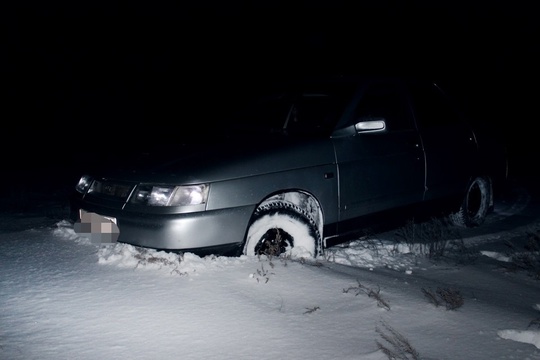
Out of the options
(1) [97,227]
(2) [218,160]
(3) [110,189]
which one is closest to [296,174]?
(2) [218,160]

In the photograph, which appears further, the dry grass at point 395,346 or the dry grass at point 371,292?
the dry grass at point 371,292

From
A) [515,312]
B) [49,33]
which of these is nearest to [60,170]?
[515,312]

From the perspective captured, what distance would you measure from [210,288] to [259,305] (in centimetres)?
38

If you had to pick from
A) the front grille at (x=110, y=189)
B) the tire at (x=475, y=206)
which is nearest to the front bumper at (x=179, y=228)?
the front grille at (x=110, y=189)

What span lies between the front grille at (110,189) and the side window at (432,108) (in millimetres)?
2774

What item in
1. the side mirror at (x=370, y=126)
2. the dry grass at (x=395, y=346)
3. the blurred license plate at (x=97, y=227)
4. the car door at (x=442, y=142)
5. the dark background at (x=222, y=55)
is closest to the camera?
the dry grass at (x=395, y=346)

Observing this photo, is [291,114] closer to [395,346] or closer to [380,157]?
[380,157]

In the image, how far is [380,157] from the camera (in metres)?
4.84

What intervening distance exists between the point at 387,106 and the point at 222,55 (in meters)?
13.9

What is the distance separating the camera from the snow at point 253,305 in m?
2.95

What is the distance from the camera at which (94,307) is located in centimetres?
Result: 338

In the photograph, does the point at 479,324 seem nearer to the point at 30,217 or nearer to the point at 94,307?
the point at 94,307

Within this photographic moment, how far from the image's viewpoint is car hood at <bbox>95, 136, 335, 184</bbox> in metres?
3.99

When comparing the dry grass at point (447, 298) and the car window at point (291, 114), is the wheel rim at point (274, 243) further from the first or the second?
the dry grass at point (447, 298)
